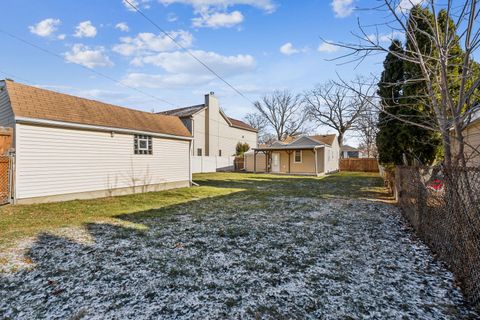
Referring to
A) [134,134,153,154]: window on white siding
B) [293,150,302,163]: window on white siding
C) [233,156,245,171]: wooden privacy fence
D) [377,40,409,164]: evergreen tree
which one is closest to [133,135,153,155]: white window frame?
[134,134,153,154]: window on white siding

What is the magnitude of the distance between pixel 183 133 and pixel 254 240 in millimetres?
9390

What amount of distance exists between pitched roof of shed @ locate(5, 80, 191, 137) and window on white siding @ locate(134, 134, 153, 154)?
0.41 meters

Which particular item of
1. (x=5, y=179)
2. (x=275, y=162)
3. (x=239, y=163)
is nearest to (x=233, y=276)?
(x=5, y=179)

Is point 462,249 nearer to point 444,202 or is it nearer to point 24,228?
point 444,202

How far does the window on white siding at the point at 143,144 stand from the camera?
411 inches

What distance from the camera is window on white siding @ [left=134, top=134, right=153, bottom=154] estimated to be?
411 inches

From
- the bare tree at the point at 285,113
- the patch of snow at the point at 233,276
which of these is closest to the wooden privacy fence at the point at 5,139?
the patch of snow at the point at 233,276

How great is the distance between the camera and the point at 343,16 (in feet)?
14.1

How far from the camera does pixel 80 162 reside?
8508 mm

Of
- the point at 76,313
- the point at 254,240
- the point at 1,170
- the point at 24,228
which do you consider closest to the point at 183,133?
the point at 1,170

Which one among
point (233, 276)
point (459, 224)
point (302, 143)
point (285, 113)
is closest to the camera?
point (459, 224)

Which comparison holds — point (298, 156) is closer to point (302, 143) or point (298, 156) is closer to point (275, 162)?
point (302, 143)

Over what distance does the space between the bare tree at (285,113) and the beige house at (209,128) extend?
54.2ft

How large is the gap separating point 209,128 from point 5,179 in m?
19.7
